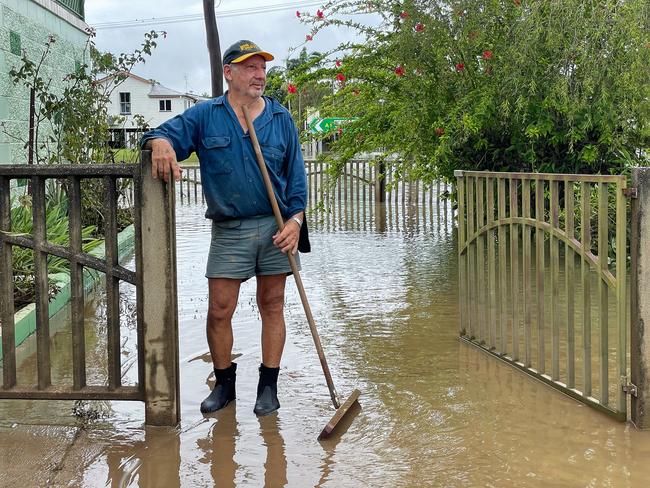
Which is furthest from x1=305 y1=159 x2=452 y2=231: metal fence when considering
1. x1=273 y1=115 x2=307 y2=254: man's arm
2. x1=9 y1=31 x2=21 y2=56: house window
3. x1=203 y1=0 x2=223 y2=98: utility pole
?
x1=273 y1=115 x2=307 y2=254: man's arm

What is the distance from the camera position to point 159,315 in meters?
4.88

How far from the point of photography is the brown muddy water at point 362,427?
4234mm

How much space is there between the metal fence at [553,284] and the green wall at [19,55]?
584 centimetres

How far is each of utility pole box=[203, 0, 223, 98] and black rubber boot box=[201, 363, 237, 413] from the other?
2003 cm

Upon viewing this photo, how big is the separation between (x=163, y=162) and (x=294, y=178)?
34.0 inches

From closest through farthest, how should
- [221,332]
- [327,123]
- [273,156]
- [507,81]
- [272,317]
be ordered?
[273,156] → [221,332] → [272,317] → [507,81] → [327,123]

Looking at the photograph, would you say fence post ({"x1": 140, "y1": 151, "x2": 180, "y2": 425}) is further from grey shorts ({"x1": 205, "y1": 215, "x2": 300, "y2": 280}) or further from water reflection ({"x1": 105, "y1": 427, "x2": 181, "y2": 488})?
grey shorts ({"x1": 205, "y1": 215, "x2": 300, "y2": 280})

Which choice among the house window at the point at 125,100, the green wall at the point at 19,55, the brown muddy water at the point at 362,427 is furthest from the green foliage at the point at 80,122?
the house window at the point at 125,100

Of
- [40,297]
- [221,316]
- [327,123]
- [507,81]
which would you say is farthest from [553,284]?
[327,123]

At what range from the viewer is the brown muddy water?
4234 millimetres

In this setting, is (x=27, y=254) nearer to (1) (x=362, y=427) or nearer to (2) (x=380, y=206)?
(1) (x=362, y=427)

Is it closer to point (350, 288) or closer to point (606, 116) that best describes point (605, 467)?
point (350, 288)

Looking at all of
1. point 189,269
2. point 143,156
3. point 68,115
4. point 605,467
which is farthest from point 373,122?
point 605,467

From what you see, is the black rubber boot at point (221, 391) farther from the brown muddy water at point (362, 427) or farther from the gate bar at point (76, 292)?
the gate bar at point (76, 292)
